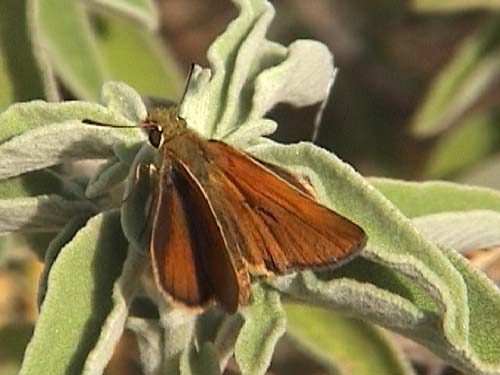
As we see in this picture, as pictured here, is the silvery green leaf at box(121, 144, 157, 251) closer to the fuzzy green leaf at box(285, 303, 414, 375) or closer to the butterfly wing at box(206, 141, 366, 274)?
the butterfly wing at box(206, 141, 366, 274)

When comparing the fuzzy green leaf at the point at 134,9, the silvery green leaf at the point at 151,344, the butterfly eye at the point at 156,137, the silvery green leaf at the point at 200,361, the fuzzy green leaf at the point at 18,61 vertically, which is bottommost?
the silvery green leaf at the point at 151,344

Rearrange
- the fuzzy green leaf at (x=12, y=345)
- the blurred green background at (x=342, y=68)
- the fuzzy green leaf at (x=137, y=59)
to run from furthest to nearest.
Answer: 1. the fuzzy green leaf at (x=137, y=59)
2. the fuzzy green leaf at (x=12, y=345)
3. the blurred green background at (x=342, y=68)

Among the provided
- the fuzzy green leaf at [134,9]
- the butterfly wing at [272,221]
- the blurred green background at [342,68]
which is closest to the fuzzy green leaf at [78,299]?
the butterfly wing at [272,221]

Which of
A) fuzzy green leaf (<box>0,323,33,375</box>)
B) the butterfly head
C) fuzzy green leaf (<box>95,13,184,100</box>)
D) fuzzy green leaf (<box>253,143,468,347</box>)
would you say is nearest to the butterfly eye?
the butterfly head

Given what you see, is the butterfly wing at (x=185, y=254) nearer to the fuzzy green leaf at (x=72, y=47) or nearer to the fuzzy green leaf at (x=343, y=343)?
the fuzzy green leaf at (x=343, y=343)

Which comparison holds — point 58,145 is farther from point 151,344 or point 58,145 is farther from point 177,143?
point 151,344
